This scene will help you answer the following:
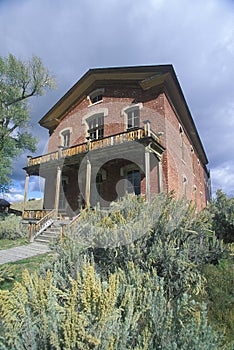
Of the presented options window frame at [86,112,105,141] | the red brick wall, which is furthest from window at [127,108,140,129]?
window frame at [86,112,105,141]

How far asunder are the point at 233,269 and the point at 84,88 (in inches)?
576

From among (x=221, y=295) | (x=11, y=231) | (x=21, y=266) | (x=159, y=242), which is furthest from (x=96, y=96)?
(x=221, y=295)

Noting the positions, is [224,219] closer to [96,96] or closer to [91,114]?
[91,114]

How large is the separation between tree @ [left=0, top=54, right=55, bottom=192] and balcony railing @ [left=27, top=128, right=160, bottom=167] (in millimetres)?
3092

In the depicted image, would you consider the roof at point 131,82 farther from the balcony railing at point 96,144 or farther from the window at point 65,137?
the balcony railing at point 96,144

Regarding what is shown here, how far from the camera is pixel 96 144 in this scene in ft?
36.0

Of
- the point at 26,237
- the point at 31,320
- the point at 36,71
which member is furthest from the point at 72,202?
the point at 31,320

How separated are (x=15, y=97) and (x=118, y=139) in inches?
440

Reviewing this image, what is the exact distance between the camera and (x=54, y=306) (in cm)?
153

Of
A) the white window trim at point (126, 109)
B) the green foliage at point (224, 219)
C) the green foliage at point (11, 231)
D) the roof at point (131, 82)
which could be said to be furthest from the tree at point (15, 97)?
the green foliage at point (224, 219)

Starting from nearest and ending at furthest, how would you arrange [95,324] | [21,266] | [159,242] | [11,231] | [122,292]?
[95,324] < [122,292] < [159,242] < [21,266] < [11,231]

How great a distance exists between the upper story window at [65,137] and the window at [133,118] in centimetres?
548

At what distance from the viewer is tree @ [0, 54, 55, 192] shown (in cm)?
1572

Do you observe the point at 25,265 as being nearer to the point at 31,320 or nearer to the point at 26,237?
the point at 31,320
